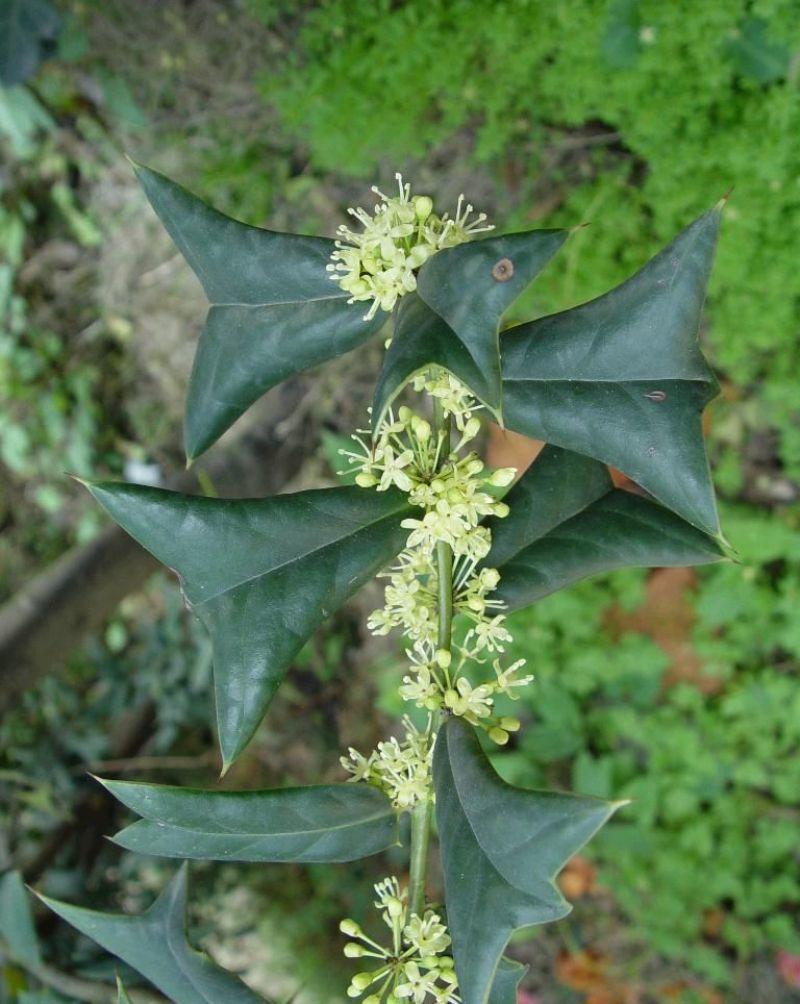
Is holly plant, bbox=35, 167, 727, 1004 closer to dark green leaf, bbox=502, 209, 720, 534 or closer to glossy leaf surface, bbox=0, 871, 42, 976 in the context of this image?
dark green leaf, bbox=502, 209, 720, 534

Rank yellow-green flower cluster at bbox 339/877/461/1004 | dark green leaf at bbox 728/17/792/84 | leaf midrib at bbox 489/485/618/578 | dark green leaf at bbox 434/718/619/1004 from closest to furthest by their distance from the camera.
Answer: dark green leaf at bbox 434/718/619/1004, yellow-green flower cluster at bbox 339/877/461/1004, leaf midrib at bbox 489/485/618/578, dark green leaf at bbox 728/17/792/84

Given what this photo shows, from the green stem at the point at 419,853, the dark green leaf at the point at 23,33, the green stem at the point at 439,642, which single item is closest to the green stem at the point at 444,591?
the green stem at the point at 439,642

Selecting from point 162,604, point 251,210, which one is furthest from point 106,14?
point 162,604

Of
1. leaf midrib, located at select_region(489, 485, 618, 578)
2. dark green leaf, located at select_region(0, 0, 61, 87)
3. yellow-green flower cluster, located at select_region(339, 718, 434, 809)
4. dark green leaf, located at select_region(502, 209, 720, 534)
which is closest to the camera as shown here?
dark green leaf, located at select_region(502, 209, 720, 534)

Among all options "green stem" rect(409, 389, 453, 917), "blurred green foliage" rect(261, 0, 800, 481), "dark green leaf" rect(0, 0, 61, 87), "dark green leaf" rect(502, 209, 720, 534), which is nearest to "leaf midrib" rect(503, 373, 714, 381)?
"dark green leaf" rect(502, 209, 720, 534)

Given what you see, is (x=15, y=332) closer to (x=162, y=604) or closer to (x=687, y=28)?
(x=162, y=604)

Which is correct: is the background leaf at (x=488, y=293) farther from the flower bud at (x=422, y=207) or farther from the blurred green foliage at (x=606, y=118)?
the blurred green foliage at (x=606, y=118)

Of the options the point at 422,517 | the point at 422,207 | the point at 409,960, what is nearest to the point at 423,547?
Result: the point at 422,517
